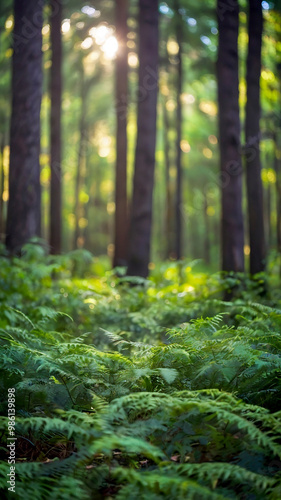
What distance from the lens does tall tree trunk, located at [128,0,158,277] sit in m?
9.79

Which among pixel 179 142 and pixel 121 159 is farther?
pixel 179 142

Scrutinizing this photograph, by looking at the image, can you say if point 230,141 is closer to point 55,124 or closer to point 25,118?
point 25,118

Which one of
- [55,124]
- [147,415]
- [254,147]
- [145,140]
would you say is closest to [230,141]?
[254,147]

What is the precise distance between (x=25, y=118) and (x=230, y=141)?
155 inches

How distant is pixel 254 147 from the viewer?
10586 millimetres

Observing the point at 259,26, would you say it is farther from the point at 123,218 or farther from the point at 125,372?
the point at 125,372

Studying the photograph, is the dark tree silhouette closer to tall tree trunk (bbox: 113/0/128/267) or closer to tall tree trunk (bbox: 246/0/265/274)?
tall tree trunk (bbox: 113/0/128/267)

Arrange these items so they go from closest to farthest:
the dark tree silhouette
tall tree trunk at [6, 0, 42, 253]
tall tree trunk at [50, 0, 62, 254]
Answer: tall tree trunk at [6, 0, 42, 253]
tall tree trunk at [50, 0, 62, 254]
the dark tree silhouette

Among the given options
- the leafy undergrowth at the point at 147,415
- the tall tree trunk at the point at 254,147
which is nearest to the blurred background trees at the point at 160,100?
the tall tree trunk at the point at 254,147

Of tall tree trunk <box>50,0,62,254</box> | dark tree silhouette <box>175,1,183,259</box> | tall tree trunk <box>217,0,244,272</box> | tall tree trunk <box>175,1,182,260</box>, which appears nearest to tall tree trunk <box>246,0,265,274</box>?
tall tree trunk <box>217,0,244,272</box>

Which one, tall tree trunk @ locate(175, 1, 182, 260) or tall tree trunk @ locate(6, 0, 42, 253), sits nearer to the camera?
tall tree trunk @ locate(6, 0, 42, 253)

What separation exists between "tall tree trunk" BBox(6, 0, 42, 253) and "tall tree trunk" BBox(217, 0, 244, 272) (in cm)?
354

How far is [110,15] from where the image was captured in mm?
15672

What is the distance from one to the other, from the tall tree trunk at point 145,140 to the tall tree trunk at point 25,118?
79.6 inches
